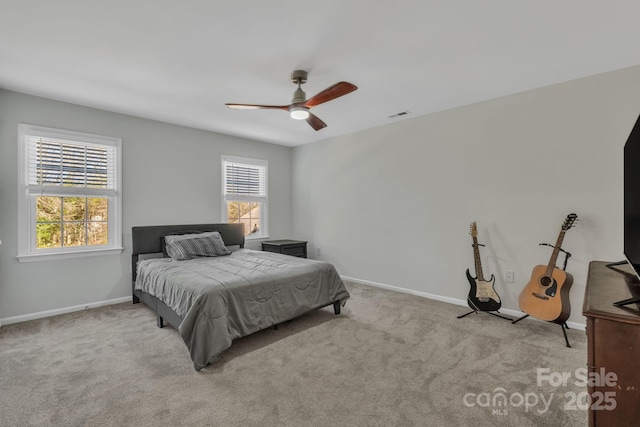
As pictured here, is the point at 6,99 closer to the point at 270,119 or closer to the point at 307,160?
the point at 270,119

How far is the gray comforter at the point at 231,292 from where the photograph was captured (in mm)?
2328

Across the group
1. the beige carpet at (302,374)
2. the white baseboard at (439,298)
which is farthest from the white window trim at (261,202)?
the beige carpet at (302,374)

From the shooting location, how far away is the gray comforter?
233 cm

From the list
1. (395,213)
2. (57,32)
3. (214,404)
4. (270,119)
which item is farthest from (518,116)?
(57,32)

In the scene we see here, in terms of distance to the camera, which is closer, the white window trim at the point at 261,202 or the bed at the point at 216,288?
the bed at the point at 216,288

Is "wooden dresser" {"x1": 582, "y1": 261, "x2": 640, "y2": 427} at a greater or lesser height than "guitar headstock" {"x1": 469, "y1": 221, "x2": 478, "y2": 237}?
lesser

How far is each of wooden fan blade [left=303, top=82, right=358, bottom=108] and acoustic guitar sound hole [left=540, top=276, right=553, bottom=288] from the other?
2.46 meters

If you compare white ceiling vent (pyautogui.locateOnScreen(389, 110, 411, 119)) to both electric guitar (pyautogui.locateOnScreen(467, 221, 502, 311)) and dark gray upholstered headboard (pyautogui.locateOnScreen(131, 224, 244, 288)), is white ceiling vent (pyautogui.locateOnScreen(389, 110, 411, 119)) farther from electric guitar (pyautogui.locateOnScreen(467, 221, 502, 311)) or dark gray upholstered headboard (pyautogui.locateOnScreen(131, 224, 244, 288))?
dark gray upholstered headboard (pyautogui.locateOnScreen(131, 224, 244, 288))

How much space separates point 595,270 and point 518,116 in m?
1.98

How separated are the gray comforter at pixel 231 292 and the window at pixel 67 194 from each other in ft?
2.37

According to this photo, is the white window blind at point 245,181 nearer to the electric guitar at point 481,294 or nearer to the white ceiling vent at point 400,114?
the white ceiling vent at point 400,114

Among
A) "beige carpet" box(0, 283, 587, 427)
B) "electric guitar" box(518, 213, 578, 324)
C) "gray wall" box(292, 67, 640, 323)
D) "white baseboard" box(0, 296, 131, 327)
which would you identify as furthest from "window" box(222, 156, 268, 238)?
"electric guitar" box(518, 213, 578, 324)

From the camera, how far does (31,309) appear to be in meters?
3.25

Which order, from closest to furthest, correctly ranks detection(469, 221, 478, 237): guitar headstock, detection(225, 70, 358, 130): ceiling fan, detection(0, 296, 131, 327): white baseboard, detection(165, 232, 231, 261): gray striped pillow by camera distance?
detection(225, 70, 358, 130): ceiling fan, detection(0, 296, 131, 327): white baseboard, detection(469, 221, 478, 237): guitar headstock, detection(165, 232, 231, 261): gray striped pillow
